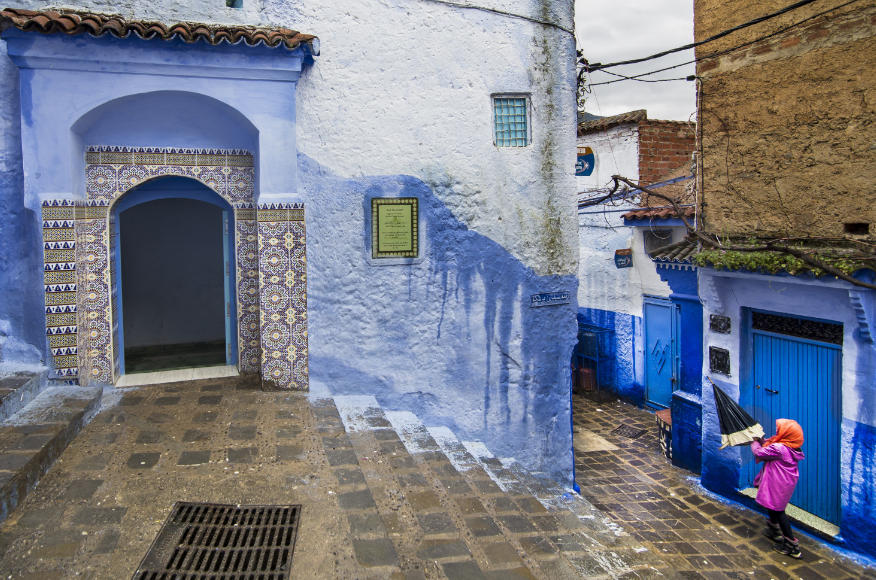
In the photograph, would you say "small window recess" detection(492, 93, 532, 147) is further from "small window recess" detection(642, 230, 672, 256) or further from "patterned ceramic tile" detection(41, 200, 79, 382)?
"small window recess" detection(642, 230, 672, 256)

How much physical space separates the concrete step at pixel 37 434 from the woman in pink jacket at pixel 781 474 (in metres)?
6.59

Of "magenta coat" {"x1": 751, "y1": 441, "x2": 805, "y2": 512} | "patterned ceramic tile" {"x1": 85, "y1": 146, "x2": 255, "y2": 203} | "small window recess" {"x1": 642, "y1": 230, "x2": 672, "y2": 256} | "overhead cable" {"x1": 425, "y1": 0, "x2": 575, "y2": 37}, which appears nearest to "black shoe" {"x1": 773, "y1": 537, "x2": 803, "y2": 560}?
"magenta coat" {"x1": 751, "y1": 441, "x2": 805, "y2": 512}

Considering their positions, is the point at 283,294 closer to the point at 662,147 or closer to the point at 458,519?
the point at 458,519

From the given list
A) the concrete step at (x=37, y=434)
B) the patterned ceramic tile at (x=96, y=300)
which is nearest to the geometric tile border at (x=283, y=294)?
the patterned ceramic tile at (x=96, y=300)

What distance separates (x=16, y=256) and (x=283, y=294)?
261cm

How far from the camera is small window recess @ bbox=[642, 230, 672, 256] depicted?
35.9 feet

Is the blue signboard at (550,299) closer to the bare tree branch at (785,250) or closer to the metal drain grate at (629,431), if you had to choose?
the bare tree branch at (785,250)

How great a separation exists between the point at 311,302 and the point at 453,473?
2.51 meters

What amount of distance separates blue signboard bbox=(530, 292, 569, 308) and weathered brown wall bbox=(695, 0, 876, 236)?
275cm

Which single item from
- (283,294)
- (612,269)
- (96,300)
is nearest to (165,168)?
(96,300)

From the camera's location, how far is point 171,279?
943 centimetres

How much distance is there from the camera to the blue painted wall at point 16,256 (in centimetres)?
560

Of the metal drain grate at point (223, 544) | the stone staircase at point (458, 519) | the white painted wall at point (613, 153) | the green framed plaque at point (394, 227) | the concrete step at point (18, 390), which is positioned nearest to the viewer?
the metal drain grate at point (223, 544)

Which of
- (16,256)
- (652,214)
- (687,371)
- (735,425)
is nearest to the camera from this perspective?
(16,256)
